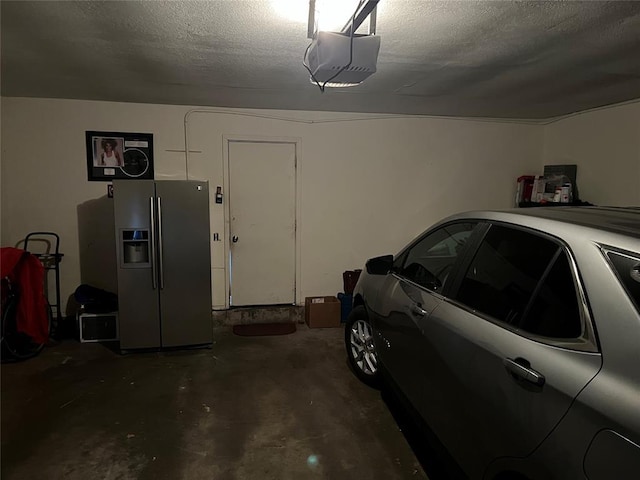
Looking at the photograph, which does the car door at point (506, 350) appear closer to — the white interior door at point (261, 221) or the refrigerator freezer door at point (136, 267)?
the refrigerator freezer door at point (136, 267)

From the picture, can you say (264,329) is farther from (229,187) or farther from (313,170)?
(313,170)

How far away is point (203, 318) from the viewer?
12.6 feet

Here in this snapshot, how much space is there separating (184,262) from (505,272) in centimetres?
294

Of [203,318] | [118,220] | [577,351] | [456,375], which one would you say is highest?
[118,220]

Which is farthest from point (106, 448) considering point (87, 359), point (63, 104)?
point (63, 104)

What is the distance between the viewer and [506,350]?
145 centimetres

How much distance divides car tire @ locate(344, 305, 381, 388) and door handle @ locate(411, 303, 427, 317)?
746mm

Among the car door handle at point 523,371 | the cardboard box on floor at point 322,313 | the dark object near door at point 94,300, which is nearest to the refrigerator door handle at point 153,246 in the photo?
the dark object near door at point 94,300

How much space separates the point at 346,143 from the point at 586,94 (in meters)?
2.46

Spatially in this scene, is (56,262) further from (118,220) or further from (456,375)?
(456,375)

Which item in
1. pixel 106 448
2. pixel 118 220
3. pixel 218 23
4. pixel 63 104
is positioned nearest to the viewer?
pixel 218 23

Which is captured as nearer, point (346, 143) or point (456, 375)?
point (456, 375)

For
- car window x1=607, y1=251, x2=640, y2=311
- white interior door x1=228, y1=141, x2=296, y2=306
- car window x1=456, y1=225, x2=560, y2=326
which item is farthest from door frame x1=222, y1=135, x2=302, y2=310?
car window x1=607, y1=251, x2=640, y2=311

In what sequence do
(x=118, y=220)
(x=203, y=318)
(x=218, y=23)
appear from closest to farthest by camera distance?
1. (x=218, y=23)
2. (x=118, y=220)
3. (x=203, y=318)
